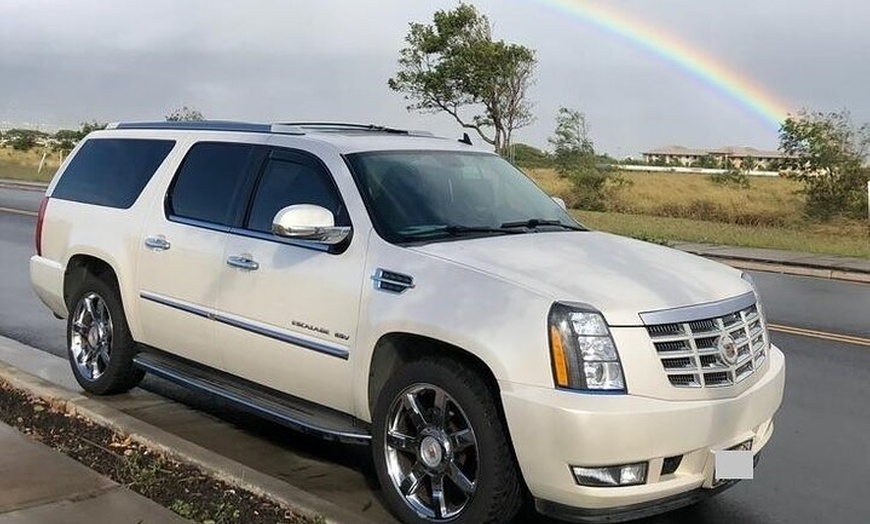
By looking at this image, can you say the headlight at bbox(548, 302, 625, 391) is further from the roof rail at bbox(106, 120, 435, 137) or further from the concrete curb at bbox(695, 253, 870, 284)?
the concrete curb at bbox(695, 253, 870, 284)

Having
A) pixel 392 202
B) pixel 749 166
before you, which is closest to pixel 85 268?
pixel 392 202

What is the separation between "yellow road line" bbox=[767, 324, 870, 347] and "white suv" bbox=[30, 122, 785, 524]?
4.79m

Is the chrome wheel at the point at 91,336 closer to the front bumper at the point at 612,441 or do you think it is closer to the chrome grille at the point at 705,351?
the front bumper at the point at 612,441

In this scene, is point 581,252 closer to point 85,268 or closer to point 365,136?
point 365,136

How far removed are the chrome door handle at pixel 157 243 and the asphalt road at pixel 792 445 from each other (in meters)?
1.14

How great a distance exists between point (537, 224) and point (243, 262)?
159 centimetres

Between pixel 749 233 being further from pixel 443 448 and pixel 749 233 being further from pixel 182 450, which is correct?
pixel 443 448

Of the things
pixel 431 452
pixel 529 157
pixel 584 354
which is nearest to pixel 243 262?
pixel 431 452

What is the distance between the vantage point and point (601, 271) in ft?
13.6

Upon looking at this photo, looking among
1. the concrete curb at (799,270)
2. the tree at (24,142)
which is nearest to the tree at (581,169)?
the concrete curb at (799,270)

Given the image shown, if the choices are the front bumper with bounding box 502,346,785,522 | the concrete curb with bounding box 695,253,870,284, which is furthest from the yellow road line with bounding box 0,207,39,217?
the front bumper with bounding box 502,346,785,522

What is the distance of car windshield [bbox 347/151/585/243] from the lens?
4750mm

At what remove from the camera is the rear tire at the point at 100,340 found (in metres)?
6.12

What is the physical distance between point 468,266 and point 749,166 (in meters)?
40.1
